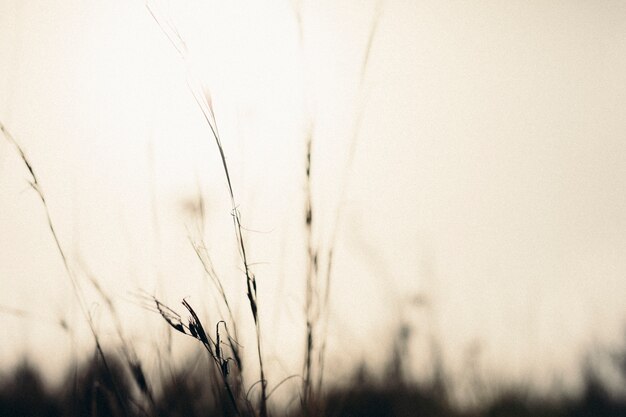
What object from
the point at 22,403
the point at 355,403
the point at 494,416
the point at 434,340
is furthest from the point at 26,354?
the point at 494,416

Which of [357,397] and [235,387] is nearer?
[235,387]

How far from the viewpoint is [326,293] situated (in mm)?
1062

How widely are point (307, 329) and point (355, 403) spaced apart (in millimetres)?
1397

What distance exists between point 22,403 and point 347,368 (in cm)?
133

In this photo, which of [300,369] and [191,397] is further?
Result: [191,397]

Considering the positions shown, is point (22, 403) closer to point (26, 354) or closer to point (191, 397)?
point (26, 354)

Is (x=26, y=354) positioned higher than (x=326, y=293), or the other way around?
(x=326, y=293)

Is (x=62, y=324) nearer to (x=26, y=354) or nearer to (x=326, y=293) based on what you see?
(x=326, y=293)

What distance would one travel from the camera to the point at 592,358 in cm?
260

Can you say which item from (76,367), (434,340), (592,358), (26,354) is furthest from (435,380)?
(26,354)

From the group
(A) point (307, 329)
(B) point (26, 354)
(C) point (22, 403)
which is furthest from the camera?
(C) point (22, 403)

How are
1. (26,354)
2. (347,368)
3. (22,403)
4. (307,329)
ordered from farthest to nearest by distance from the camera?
(22,403)
(26,354)
(347,368)
(307,329)

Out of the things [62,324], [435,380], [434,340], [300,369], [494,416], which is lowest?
[494,416]

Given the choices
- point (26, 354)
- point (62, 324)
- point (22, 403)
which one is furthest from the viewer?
point (22, 403)
